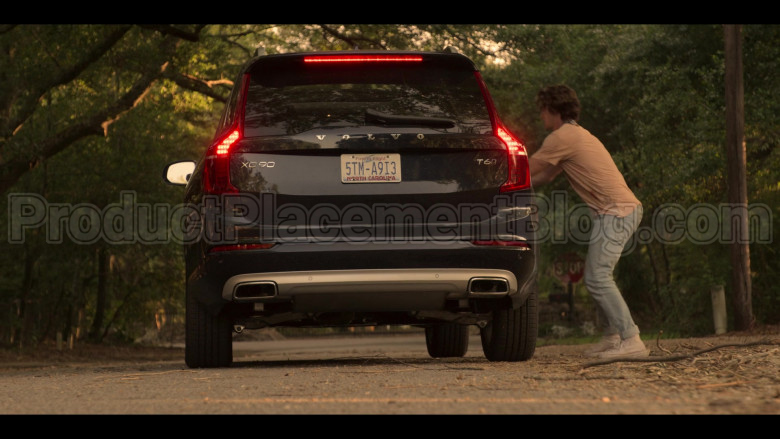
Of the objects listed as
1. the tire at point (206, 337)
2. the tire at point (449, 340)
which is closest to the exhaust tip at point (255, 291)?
the tire at point (206, 337)

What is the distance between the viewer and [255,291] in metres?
7.24

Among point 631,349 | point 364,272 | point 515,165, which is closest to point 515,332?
point 631,349

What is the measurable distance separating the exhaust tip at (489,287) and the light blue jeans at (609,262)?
1.14m

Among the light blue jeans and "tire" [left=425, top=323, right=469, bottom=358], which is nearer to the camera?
the light blue jeans

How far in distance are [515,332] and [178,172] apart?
289cm

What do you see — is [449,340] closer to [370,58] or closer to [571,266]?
[370,58]

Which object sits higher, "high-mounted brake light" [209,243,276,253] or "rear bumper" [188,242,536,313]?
"high-mounted brake light" [209,243,276,253]

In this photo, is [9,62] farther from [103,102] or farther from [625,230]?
[625,230]

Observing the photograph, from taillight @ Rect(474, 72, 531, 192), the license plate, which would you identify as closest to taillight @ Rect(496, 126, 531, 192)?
taillight @ Rect(474, 72, 531, 192)

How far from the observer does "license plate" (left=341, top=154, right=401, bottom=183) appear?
7176 mm

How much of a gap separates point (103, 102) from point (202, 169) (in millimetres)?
17104

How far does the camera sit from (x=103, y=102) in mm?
23797

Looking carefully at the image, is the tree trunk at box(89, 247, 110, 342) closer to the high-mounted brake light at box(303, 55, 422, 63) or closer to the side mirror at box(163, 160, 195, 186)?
the side mirror at box(163, 160, 195, 186)

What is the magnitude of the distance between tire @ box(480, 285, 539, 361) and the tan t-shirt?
0.85 m
